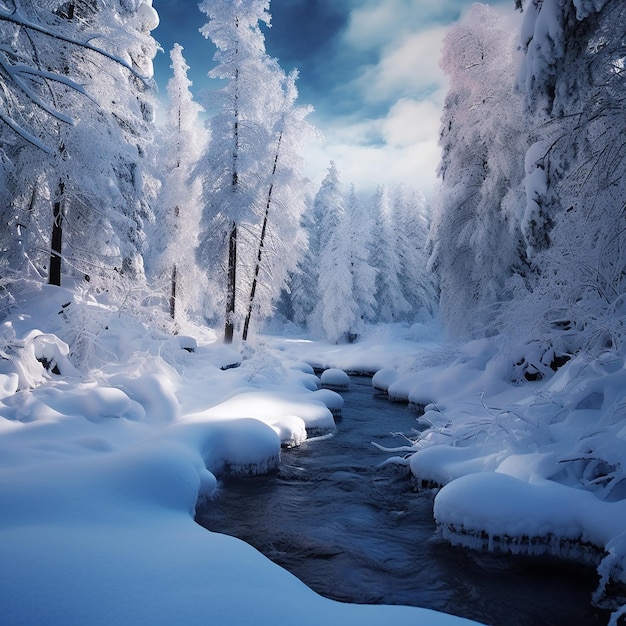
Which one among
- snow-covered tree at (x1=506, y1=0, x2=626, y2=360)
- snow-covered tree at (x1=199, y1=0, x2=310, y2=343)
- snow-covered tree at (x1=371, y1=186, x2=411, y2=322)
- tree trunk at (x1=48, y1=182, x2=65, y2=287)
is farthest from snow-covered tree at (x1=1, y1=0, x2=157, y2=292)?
snow-covered tree at (x1=371, y1=186, x2=411, y2=322)

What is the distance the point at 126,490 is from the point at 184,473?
2.71ft

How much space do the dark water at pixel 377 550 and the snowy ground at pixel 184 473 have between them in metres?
0.30

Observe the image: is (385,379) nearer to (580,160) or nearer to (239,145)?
(239,145)

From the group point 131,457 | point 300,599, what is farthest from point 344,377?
point 300,599

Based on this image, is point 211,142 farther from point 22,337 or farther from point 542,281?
point 542,281

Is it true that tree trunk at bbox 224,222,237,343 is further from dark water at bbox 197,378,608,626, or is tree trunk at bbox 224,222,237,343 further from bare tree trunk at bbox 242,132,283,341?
dark water at bbox 197,378,608,626

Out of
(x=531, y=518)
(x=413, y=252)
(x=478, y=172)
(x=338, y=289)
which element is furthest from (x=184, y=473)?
(x=413, y=252)

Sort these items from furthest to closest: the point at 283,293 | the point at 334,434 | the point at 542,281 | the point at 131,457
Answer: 1. the point at 283,293
2. the point at 334,434
3. the point at 542,281
4. the point at 131,457

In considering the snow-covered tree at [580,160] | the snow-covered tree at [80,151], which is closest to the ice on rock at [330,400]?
the snow-covered tree at [580,160]

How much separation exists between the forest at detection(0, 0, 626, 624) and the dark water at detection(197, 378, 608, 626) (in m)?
0.36

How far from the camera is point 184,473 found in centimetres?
516

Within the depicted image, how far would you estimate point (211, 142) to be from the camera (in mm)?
Result: 15711

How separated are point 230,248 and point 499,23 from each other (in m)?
12.1

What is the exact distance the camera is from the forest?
18.5ft
